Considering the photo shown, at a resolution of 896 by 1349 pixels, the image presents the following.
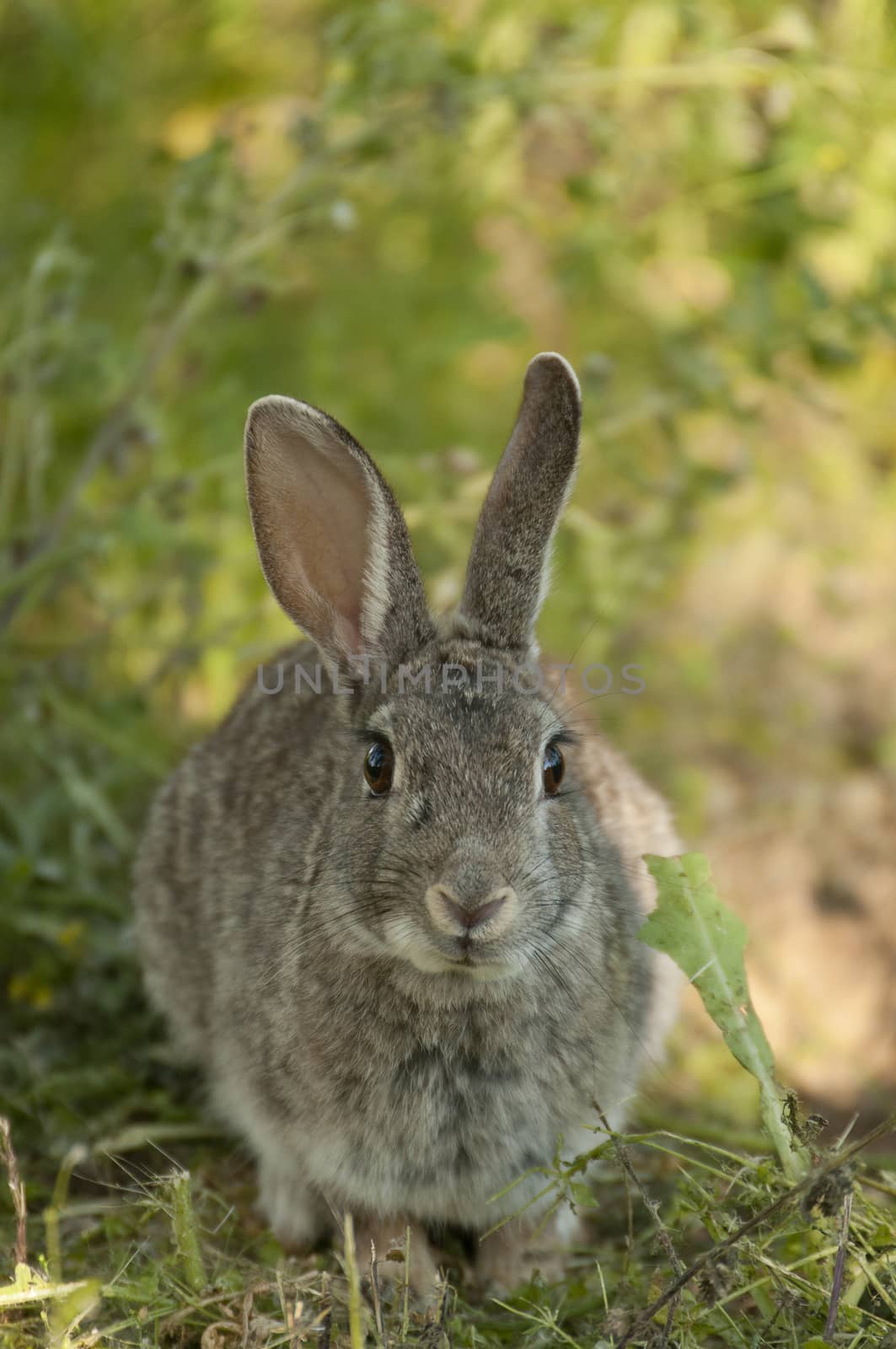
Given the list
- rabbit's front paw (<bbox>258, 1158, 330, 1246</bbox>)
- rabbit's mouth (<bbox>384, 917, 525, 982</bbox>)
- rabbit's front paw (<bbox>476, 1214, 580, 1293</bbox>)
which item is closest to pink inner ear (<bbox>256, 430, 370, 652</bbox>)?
rabbit's mouth (<bbox>384, 917, 525, 982</bbox>)

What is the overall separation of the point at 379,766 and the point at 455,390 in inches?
142

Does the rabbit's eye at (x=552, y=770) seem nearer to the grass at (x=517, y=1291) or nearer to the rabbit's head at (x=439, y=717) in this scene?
the rabbit's head at (x=439, y=717)

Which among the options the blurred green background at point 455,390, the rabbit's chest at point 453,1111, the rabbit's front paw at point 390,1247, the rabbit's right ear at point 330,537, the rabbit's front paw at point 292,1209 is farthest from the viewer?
the blurred green background at point 455,390

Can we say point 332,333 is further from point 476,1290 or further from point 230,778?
point 476,1290

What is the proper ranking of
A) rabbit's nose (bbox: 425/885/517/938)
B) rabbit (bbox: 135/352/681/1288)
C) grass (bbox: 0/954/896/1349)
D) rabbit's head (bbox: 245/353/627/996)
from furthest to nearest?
rabbit (bbox: 135/352/681/1288)
rabbit's head (bbox: 245/353/627/996)
rabbit's nose (bbox: 425/885/517/938)
grass (bbox: 0/954/896/1349)

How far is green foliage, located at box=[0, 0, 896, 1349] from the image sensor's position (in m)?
3.90

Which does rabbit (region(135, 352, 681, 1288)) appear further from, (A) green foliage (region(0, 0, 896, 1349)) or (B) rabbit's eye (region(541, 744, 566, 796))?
(A) green foliage (region(0, 0, 896, 1349))

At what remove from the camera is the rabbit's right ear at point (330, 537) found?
3.74 meters

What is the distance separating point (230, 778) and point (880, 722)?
3.18 m

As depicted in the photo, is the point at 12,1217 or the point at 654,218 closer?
the point at 12,1217

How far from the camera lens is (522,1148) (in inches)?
141

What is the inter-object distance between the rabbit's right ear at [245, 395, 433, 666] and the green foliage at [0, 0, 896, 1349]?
56 cm

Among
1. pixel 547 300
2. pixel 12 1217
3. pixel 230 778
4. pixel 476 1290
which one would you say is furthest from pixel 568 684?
pixel 547 300

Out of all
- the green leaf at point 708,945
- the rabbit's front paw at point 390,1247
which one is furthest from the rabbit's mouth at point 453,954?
the rabbit's front paw at point 390,1247
